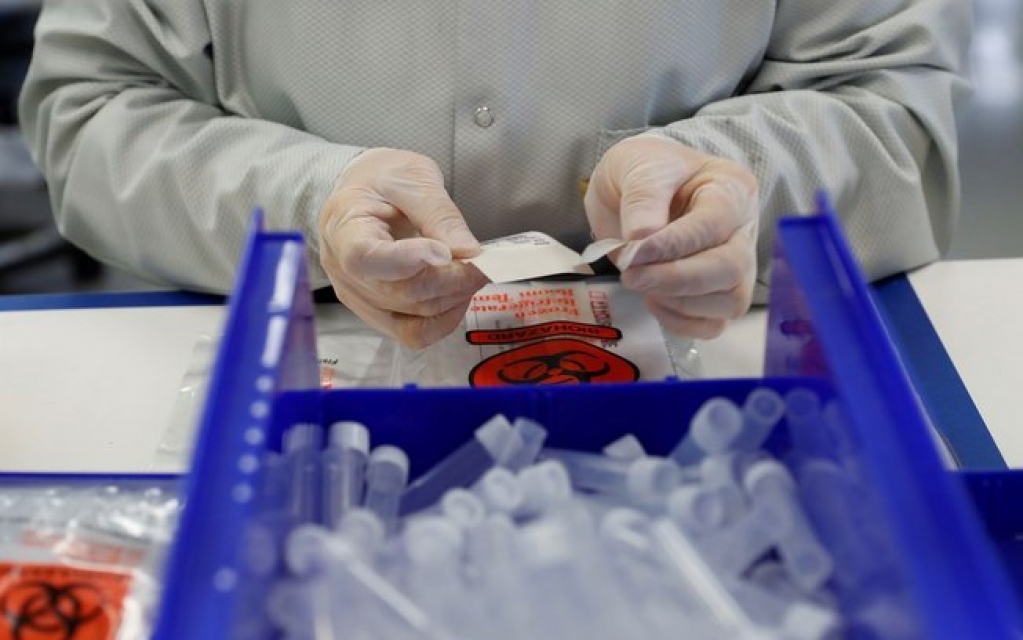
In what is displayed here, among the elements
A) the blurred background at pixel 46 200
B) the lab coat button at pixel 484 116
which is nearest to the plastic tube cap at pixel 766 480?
the lab coat button at pixel 484 116

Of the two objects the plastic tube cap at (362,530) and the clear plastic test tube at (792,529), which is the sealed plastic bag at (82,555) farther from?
the clear plastic test tube at (792,529)

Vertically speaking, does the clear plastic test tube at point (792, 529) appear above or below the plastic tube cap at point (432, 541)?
above

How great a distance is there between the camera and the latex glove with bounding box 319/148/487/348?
67 centimetres

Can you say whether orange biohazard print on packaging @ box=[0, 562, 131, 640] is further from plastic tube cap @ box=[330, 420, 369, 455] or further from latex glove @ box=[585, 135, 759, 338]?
latex glove @ box=[585, 135, 759, 338]

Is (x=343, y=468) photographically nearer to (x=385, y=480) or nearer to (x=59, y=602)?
(x=385, y=480)

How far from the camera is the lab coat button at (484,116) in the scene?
33.0 inches

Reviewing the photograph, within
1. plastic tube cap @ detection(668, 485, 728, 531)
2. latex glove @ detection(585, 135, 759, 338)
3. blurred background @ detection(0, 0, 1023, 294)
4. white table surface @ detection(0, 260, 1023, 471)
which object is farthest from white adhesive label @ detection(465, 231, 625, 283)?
blurred background @ detection(0, 0, 1023, 294)

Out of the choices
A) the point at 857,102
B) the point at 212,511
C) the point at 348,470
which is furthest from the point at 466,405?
A: the point at 857,102

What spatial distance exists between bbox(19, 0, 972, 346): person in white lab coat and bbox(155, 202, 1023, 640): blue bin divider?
0.89 ft

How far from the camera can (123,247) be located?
93cm

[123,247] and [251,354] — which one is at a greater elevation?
[251,354]

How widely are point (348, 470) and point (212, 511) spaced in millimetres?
118

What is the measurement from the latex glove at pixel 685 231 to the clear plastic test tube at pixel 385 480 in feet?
0.72

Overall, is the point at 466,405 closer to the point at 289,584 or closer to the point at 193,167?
the point at 289,584
